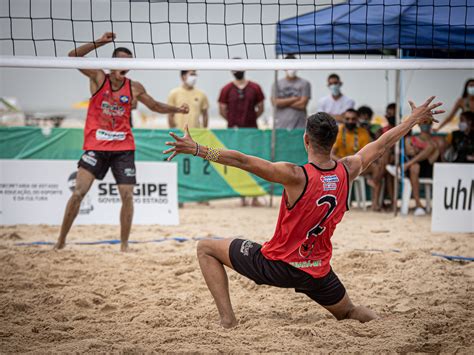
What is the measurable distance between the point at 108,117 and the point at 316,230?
2.88m

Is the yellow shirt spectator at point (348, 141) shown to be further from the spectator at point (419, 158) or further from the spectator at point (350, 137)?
the spectator at point (419, 158)

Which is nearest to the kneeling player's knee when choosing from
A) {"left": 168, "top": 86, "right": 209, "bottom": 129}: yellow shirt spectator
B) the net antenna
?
the net antenna

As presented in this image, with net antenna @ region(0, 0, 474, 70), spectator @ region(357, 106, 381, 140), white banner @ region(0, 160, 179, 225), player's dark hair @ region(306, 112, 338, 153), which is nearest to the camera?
player's dark hair @ region(306, 112, 338, 153)

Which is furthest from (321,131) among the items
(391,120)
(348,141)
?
(391,120)

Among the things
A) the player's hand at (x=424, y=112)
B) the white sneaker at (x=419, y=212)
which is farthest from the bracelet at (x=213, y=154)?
the white sneaker at (x=419, y=212)

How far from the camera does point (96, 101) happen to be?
5977mm

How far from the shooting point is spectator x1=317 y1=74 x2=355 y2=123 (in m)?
9.57

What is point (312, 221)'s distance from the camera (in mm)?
3654

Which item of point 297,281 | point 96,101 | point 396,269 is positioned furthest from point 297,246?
point 96,101

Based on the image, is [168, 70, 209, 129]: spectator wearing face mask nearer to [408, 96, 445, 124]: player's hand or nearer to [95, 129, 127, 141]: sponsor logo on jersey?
[95, 129, 127, 141]: sponsor logo on jersey

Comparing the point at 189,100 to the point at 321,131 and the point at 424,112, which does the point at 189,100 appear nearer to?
the point at 424,112

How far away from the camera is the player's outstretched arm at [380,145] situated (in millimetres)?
3846

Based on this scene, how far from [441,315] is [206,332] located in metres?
1.44

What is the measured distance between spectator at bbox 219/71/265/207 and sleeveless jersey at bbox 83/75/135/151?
378cm
